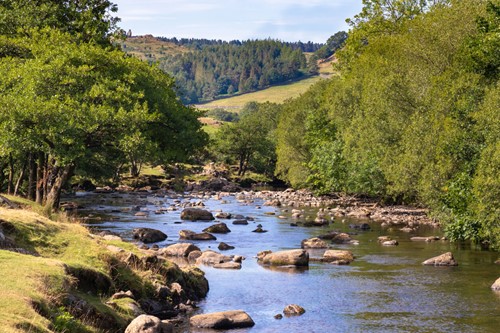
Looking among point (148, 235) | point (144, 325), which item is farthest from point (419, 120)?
point (144, 325)

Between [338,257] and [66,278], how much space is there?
22071 millimetres

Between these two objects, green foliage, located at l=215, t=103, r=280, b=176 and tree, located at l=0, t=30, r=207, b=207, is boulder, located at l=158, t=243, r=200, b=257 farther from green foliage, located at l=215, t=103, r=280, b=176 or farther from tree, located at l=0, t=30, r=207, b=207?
green foliage, located at l=215, t=103, r=280, b=176

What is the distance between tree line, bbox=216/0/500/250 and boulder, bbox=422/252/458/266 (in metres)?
2.80

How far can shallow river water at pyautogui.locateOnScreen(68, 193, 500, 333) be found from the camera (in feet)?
86.7

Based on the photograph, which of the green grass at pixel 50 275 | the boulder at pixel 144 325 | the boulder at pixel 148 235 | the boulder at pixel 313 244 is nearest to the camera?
the green grass at pixel 50 275

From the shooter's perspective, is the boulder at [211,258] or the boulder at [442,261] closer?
the boulder at [442,261]

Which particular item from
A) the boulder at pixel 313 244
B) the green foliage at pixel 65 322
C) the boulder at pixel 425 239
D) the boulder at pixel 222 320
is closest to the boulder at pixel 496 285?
the boulder at pixel 222 320

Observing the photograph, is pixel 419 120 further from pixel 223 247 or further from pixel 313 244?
pixel 223 247

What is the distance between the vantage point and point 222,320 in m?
25.6

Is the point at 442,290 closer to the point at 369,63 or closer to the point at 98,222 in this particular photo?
the point at 98,222

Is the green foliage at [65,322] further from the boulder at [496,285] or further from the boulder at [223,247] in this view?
the boulder at [223,247]

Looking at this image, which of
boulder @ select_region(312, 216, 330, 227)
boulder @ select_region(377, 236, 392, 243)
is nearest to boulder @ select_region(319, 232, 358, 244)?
boulder @ select_region(377, 236, 392, 243)

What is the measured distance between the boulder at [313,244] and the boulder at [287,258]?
244 inches

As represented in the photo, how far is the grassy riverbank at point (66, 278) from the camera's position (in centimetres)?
1895
